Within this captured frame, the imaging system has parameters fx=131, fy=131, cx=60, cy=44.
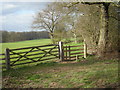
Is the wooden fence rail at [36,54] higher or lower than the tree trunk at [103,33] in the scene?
lower

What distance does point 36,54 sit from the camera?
6035 mm

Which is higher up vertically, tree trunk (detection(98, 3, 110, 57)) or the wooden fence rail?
tree trunk (detection(98, 3, 110, 57))

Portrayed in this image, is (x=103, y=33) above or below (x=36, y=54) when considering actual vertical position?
above

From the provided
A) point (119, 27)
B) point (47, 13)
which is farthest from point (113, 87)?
point (119, 27)

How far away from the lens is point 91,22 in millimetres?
8109

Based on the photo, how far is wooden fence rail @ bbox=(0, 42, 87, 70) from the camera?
5408 mm

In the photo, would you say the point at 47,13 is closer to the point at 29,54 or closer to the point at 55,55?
the point at 29,54

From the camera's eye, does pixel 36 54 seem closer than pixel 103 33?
Yes

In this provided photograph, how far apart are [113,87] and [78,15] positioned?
21.4 ft

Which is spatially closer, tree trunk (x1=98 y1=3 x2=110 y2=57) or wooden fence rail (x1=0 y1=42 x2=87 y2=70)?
wooden fence rail (x1=0 y1=42 x2=87 y2=70)

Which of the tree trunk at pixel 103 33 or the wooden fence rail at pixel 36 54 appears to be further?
the tree trunk at pixel 103 33

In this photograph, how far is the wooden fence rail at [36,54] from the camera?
213 inches

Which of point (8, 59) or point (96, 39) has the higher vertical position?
point (96, 39)

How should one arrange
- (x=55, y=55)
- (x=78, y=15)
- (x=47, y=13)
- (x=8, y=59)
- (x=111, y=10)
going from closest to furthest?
(x=47, y=13) → (x=8, y=59) → (x=55, y=55) → (x=111, y=10) → (x=78, y=15)
